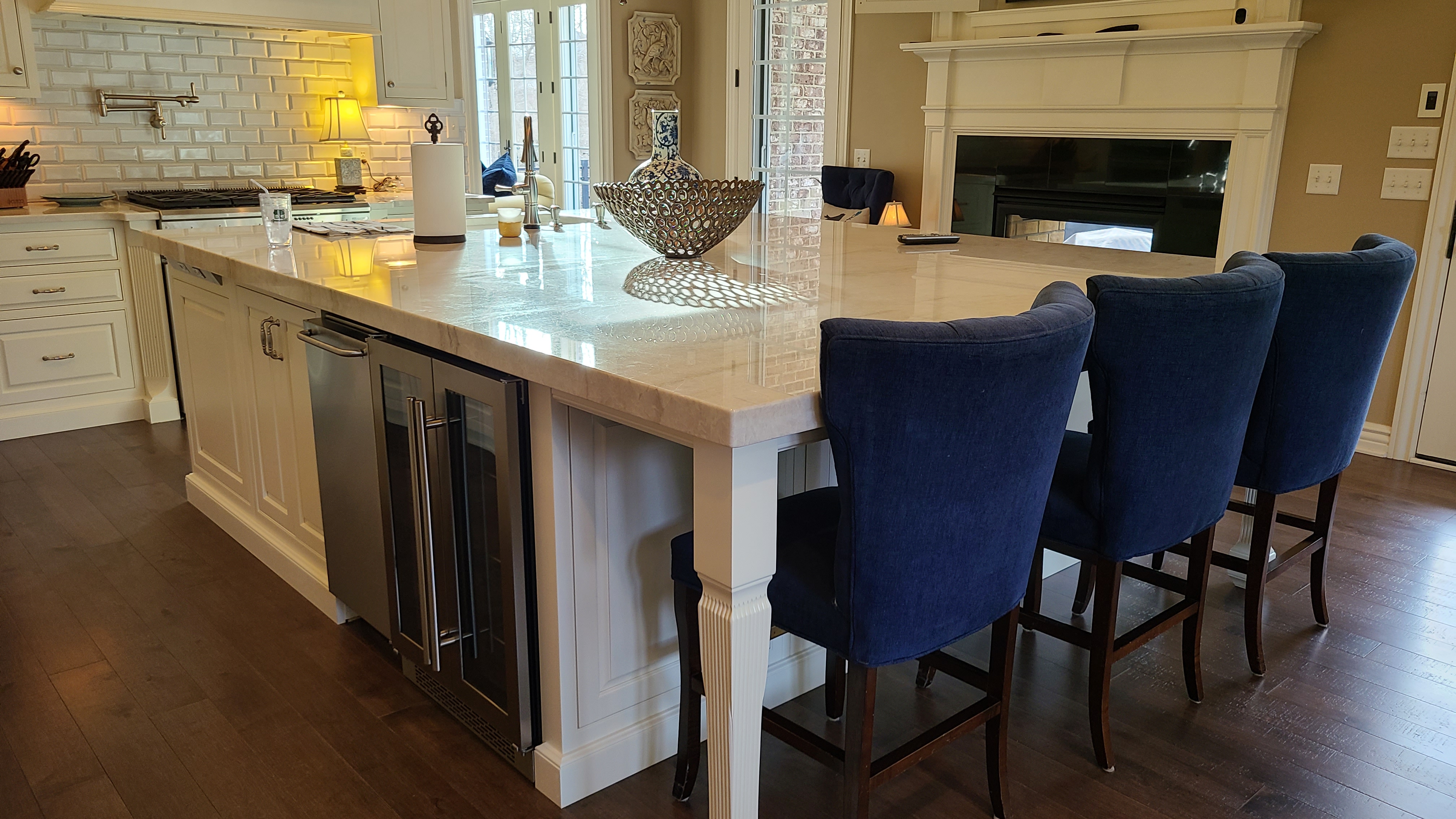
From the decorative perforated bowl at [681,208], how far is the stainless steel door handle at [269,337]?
0.90 m

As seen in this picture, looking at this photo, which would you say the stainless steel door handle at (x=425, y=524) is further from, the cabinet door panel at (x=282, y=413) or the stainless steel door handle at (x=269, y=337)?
the stainless steel door handle at (x=269, y=337)

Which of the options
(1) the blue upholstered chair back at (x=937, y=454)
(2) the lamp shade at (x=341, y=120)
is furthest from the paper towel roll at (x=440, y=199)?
(2) the lamp shade at (x=341, y=120)

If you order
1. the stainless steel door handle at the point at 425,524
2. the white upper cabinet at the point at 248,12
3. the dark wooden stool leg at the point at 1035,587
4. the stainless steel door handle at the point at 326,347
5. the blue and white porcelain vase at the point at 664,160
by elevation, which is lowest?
the dark wooden stool leg at the point at 1035,587

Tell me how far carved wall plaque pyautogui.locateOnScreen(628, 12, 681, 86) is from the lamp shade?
1.89 metres

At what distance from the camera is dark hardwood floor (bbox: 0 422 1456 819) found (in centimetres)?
195

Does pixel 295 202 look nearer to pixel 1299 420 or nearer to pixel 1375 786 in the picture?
pixel 1299 420

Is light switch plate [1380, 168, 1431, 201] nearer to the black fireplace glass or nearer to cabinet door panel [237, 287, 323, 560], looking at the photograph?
the black fireplace glass

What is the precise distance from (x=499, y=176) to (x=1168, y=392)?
16.3ft

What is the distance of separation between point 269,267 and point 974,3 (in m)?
3.72

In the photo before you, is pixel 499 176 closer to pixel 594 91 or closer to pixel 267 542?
pixel 594 91

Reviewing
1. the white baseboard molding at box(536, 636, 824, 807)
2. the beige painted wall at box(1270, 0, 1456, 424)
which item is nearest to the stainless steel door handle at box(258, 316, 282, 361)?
the white baseboard molding at box(536, 636, 824, 807)

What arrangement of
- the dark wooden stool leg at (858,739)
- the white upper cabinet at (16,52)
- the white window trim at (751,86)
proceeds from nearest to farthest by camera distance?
the dark wooden stool leg at (858,739) < the white upper cabinet at (16,52) < the white window trim at (751,86)

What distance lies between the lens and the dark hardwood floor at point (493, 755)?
195 centimetres

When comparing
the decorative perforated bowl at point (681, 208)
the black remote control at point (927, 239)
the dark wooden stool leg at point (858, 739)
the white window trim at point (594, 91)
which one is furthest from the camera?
the white window trim at point (594, 91)
